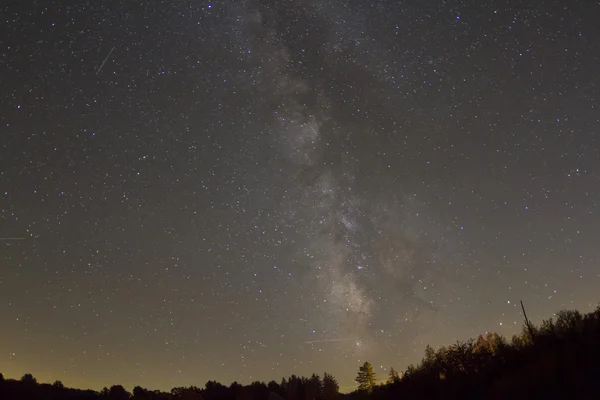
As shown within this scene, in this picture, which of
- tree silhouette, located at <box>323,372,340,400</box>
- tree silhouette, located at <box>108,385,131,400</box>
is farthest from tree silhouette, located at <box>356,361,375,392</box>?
tree silhouette, located at <box>108,385,131,400</box>

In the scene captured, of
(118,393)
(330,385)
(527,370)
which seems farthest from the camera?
(330,385)

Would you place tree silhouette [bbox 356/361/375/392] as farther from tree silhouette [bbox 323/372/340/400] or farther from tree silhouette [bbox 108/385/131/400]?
tree silhouette [bbox 108/385/131/400]

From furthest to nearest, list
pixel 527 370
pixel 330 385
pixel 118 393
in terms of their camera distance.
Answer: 1. pixel 330 385
2. pixel 118 393
3. pixel 527 370

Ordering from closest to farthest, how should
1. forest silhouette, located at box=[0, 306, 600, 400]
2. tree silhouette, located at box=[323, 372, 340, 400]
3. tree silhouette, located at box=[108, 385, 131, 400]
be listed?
1. forest silhouette, located at box=[0, 306, 600, 400]
2. tree silhouette, located at box=[108, 385, 131, 400]
3. tree silhouette, located at box=[323, 372, 340, 400]

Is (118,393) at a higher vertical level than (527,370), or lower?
higher

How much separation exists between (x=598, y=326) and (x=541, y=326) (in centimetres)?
942

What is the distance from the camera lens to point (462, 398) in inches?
802

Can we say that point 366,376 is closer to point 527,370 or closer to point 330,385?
point 330,385

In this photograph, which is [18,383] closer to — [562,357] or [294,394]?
[294,394]

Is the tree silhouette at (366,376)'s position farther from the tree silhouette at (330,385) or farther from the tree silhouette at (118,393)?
the tree silhouette at (118,393)

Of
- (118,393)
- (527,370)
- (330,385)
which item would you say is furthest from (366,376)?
(527,370)

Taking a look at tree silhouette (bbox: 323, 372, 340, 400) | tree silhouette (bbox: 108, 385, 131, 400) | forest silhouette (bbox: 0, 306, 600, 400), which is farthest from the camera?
tree silhouette (bbox: 323, 372, 340, 400)

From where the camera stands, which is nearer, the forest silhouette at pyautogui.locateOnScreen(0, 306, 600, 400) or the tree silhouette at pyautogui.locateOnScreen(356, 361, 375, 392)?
the forest silhouette at pyautogui.locateOnScreen(0, 306, 600, 400)

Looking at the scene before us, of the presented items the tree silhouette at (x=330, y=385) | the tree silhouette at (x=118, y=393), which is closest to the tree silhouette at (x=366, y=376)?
the tree silhouette at (x=330, y=385)
